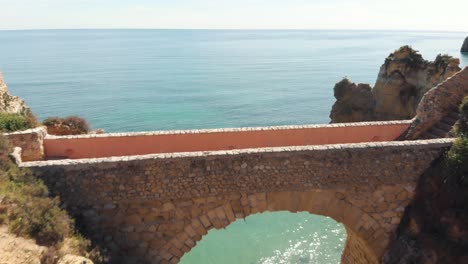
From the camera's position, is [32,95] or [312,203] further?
[32,95]

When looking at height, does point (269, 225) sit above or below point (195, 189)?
below

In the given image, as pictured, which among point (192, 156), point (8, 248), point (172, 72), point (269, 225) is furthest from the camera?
point (172, 72)

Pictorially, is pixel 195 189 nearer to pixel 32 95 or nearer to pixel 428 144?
pixel 428 144

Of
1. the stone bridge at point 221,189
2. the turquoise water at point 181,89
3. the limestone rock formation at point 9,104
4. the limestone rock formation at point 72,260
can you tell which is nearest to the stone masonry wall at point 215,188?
the stone bridge at point 221,189

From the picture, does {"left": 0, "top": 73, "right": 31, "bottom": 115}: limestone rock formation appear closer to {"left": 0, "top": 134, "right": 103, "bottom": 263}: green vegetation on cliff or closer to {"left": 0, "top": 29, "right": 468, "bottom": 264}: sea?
{"left": 0, "top": 134, "right": 103, "bottom": 263}: green vegetation on cliff

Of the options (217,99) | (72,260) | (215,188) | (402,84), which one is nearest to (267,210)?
(215,188)

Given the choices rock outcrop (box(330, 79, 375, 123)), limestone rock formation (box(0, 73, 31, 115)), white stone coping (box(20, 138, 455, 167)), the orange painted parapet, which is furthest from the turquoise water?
white stone coping (box(20, 138, 455, 167))

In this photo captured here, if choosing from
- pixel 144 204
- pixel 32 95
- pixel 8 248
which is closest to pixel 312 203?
pixel 144 204

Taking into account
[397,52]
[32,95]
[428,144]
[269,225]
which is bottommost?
[269,225]
